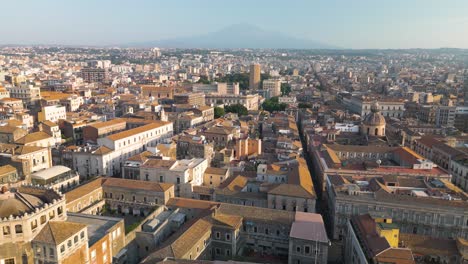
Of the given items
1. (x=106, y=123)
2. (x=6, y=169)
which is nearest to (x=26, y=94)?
(x=106, y=123)

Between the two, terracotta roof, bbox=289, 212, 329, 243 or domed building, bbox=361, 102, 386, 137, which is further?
domed building, bbox=361, 102, 386, 137

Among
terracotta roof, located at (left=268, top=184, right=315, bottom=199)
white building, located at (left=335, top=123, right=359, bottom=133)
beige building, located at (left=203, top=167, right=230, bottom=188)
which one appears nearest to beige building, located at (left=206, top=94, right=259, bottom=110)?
white building, located at (left=335, top=123, right=359, bottom=133)

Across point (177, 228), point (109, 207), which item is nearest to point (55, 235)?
point (177, 228)

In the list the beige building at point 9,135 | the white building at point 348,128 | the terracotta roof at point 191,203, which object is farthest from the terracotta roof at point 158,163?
the white building at point 348,128

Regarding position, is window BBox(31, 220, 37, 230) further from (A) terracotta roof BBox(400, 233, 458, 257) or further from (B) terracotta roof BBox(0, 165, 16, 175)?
(A) terracotta roof BBox(400, 233, 458, 257)

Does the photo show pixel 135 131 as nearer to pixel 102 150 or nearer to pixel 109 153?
pixel 109 153

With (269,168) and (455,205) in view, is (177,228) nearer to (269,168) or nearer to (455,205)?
(269,168)
